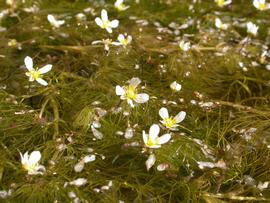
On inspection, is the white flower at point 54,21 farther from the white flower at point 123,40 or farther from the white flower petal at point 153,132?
the white flower petal at point 153,132

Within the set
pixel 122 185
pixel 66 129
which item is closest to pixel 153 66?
pixel 66 129

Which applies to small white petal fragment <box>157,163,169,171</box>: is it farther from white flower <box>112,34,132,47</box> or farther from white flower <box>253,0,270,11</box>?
white flower <box>253,0,270,11</box>

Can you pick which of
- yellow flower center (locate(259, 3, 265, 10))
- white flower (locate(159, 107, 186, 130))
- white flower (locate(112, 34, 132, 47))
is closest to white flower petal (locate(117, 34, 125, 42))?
white flower (locate(112, 34, 132, 47))

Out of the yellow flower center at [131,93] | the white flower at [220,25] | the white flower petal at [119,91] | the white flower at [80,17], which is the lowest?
the white flower at [220,25]

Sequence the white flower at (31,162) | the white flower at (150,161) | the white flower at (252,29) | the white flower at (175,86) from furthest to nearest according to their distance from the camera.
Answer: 1. the white flower at (252,29)
2. the white flower at (175,86)
3. the white flower at (150,161)
4. the white flower at (31,162)

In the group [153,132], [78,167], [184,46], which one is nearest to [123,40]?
[184,46]

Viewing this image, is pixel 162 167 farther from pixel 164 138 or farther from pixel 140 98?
pixel 140 98

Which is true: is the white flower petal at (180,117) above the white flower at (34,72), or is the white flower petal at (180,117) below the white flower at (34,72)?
below

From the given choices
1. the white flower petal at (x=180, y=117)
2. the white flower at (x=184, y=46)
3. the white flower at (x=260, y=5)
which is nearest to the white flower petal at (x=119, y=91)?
the white flower petal at (x=180, y=117)
